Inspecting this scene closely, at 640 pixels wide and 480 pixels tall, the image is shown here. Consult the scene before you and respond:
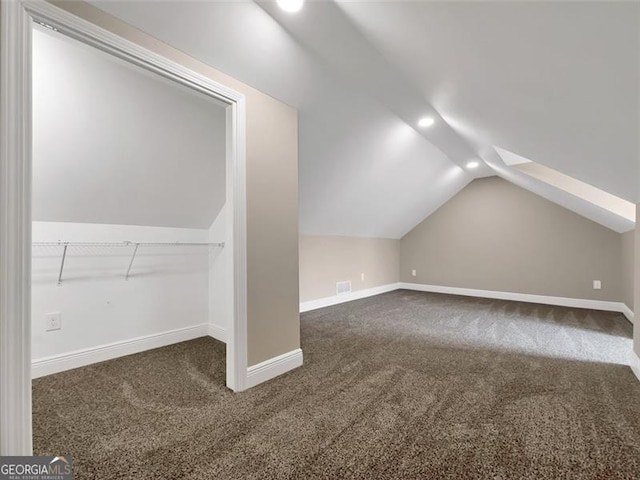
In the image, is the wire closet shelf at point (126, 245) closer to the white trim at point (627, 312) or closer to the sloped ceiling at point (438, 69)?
the sloped ceiling at point (438, 69)

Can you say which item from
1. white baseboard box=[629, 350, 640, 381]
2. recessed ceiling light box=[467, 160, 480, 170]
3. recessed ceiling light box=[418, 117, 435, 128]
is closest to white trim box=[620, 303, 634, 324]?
white baseboard box=[629, 350, 640, 381]

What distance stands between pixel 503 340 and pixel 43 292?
4.02m

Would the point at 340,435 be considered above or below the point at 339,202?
below

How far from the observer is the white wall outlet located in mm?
2165

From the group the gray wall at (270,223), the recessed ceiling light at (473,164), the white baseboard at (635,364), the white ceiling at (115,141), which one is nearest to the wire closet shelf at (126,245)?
the white ceiling at (115,141)

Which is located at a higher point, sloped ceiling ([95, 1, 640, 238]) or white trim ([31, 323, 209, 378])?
sloped ceiling ([95, 1, 640, 238])

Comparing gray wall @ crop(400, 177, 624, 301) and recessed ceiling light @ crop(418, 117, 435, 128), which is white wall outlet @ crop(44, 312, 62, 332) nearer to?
recessed ceiling light @ crop(418, 117, 435, 128)

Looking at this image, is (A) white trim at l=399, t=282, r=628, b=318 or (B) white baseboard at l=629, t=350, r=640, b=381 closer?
(B) white baseboard at l=629, t=350, r=640, b=381

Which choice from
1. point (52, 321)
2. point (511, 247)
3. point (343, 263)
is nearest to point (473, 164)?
point (511, 247)

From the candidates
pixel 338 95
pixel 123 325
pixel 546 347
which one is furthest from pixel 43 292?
pixel 546 347

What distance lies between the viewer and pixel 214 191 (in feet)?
9.06

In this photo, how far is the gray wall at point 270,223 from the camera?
197 cm

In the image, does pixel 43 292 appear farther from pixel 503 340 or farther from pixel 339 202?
pixel 503 340

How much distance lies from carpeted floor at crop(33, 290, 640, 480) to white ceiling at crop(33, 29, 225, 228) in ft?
4.25
